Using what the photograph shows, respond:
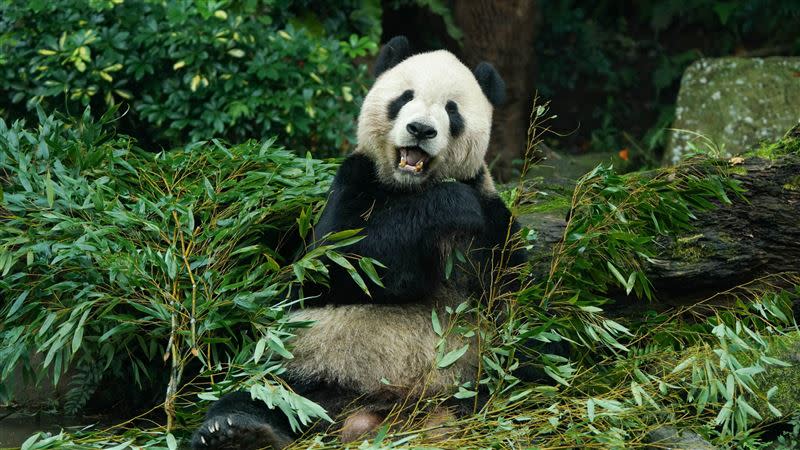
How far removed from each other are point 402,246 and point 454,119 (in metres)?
0.71

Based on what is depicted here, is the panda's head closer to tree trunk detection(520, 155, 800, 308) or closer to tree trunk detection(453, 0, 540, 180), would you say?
tree trunk detection(520, 155, 800, 308)

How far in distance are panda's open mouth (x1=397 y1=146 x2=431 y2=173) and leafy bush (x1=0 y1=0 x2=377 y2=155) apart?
2.89 metres

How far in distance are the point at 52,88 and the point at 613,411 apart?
16.3 feet

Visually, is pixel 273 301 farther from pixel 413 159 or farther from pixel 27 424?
pixel 27 424

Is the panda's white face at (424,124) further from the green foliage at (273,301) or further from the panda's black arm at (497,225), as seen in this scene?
the green foliage at (273,301)

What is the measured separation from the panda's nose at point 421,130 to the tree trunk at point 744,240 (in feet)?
4.21

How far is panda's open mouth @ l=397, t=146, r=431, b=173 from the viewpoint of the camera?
15.3 ft

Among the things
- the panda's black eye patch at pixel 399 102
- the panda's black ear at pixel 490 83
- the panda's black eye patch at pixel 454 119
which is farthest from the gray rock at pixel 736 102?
the panda's black eye patch at pixel 399 102

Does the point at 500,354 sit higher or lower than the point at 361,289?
lower

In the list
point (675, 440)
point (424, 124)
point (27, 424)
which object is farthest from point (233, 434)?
point (675, 440)

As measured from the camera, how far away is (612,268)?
16.8 feet

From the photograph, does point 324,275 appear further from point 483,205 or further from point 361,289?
point 483,205

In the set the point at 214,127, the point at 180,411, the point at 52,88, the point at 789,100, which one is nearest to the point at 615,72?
the point at 789,100

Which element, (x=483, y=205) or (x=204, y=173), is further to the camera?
(x=204, y=173)
